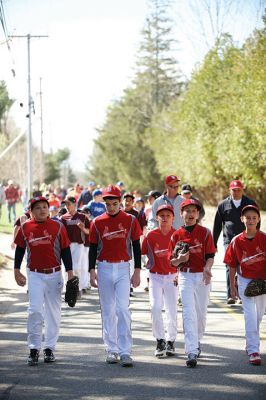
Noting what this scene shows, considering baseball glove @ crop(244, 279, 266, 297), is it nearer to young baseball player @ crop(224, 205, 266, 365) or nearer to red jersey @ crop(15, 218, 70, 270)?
young baseball player @ crop(224, 205, 266, 365)

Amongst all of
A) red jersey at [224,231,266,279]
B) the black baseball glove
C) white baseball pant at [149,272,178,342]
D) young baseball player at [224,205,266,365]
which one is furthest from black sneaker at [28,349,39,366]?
red jersey at [224,231,266,279]

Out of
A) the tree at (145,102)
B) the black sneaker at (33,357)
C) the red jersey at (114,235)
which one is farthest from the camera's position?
the tree at (145,102)

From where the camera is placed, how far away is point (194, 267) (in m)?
8.95

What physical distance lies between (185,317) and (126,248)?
1.01 m

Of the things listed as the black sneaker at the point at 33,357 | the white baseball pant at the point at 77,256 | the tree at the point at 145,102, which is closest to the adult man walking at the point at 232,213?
the white baseball pant at the point at 77,256

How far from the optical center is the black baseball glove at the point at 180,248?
884 centimetres

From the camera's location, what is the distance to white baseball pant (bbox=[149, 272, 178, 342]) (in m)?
9.34

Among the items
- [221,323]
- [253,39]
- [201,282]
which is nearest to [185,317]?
[201,282]

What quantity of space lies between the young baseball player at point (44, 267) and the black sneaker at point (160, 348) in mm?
1119

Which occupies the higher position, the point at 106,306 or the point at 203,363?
the point at 106,306

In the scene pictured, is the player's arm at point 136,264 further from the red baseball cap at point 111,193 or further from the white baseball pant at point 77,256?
the white baseball pant at point 77,256

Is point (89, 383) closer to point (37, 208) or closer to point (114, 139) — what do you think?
point (37, 208)

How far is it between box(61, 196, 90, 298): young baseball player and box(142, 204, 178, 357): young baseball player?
5.02 metres

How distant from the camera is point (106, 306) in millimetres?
9070
